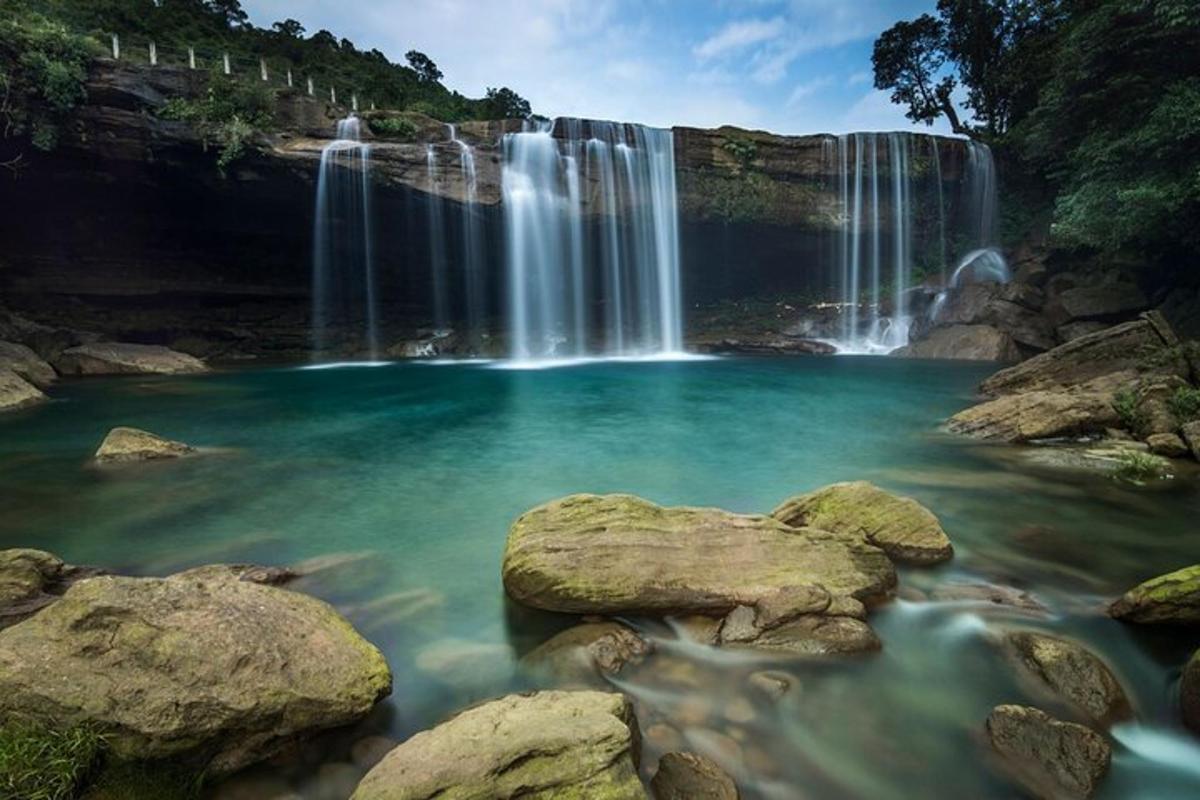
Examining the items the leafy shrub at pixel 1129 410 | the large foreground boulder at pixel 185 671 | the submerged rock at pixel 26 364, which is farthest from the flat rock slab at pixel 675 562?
the submerged rock at pixel 26 364

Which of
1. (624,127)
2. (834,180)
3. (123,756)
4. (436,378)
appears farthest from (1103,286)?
(123,756)

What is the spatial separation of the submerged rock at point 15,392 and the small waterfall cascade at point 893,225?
2772cm

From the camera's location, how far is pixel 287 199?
2241cm

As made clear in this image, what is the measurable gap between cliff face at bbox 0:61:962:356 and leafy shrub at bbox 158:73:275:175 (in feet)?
1.03

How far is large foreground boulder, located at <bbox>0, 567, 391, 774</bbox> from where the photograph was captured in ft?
9.58

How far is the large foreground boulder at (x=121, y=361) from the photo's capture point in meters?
19.4

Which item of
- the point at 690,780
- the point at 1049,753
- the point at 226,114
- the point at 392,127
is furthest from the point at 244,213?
the point at 1049,753

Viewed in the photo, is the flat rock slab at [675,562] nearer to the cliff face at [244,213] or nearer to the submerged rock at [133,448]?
the submerged rock at [133,448]

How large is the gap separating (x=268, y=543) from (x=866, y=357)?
79.6ft

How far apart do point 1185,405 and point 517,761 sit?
36.6 ft

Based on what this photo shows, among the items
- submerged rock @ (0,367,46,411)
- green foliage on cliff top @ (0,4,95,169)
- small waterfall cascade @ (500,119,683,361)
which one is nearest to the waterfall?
small waterfall cascade @ (500,119,683,361)

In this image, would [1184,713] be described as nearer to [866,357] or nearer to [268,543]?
[268,543]

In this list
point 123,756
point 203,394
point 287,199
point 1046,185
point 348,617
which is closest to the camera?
point 123,756

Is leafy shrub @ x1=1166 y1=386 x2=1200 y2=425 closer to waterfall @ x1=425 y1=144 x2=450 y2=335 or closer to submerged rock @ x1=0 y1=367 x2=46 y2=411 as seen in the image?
waterfall @ x1=425 y1=144 x2=450 y2=335
